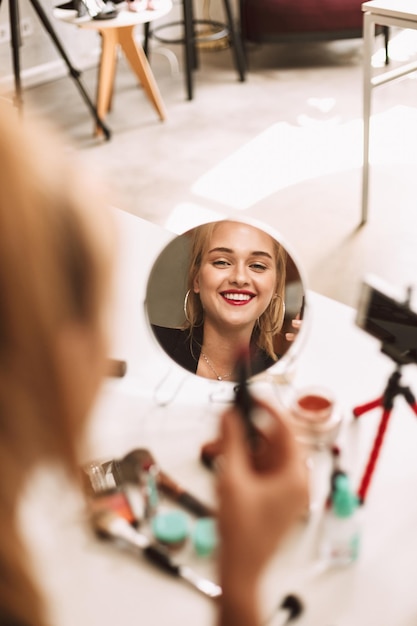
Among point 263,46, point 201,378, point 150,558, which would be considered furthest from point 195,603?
point 263,46

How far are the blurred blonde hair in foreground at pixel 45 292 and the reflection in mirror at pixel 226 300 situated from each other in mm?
420

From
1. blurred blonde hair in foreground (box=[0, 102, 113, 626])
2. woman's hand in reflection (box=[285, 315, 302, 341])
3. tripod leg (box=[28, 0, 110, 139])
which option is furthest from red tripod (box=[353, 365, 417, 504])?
tripod leg (box=[28, 0, 110, 139])

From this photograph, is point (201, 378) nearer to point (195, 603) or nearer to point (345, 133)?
point (195, 603)

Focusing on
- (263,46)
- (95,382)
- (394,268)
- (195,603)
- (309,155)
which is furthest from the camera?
(263,46)

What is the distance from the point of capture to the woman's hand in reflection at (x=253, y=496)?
49 centimetres

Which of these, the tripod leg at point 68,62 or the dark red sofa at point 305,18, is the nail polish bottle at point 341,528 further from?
the dark red sofa at point 305,18

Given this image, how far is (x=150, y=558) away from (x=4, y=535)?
30 cm

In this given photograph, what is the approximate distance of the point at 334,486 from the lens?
80cm

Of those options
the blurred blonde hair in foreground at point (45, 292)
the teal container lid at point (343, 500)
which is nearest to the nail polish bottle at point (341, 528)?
the teal container lid at point (343, 500)

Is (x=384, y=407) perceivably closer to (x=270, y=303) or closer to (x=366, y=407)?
(x=366, y=407)

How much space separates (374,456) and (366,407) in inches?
3.6

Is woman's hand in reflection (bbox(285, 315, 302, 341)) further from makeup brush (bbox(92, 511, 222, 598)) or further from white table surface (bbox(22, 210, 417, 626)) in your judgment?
makeup brush (bbox(92, 511, 222, 598))

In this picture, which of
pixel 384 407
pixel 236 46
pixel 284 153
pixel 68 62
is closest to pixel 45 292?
pixel 384 407

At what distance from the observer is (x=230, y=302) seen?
0.87 meters
